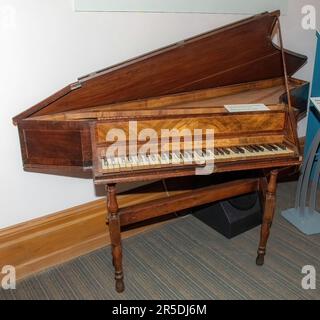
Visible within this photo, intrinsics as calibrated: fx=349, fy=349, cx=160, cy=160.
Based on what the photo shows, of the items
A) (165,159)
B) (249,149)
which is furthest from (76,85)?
(249,149)

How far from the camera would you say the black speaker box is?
2.43 metres

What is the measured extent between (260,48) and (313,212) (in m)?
1.33

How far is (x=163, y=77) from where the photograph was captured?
1.89 meters

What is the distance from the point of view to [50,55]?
1917 millimetres

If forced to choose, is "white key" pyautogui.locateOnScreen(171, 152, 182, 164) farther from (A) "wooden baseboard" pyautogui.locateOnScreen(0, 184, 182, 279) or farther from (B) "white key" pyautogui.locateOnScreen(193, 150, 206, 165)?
(A) "wooden baseboard" pyautogui.locateOnScreen(0, 184, 182, 279)

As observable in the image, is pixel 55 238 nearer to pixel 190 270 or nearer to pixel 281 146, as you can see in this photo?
pixel 190 270

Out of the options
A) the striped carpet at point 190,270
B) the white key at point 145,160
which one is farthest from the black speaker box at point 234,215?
the white key at point 145,160

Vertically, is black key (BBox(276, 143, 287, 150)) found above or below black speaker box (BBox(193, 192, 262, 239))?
above

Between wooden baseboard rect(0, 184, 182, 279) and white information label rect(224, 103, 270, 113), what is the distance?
1.02m

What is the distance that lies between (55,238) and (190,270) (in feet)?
2.87

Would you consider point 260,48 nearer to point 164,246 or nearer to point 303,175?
point 303,175

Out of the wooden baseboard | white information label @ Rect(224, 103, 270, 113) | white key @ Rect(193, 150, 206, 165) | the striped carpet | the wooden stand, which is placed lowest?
the striped carpet

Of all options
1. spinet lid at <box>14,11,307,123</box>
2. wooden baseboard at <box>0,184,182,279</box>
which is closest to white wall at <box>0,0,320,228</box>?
wooden baseboard at <box>0,184,182,279</box>
